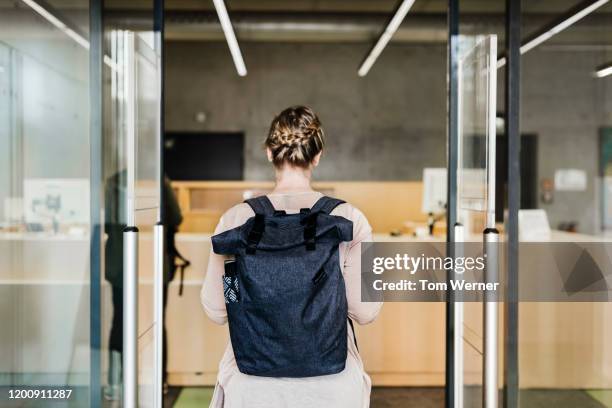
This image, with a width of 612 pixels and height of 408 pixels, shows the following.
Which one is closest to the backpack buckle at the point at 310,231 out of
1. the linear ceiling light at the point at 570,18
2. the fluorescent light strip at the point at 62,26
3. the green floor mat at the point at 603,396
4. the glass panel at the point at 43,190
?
the glass panel at the point at 43,190

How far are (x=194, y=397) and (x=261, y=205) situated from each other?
2.56 metres

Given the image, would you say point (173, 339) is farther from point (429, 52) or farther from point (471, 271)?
point (429, 52)

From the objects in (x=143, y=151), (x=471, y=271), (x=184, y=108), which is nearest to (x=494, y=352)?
(x=471, y=271)

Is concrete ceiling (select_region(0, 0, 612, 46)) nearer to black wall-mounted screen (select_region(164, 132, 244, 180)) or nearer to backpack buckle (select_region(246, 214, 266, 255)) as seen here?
black wall-mounted screen (select_region(164, 132, 244, 180))

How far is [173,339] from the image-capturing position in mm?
3832

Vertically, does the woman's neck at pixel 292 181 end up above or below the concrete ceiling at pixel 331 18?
below

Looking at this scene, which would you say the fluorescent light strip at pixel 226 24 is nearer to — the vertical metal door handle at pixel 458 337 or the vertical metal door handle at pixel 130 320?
the vertical metal door handle at pixel 130 320

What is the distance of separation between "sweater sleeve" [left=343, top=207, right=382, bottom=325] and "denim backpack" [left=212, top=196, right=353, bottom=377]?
0.05m

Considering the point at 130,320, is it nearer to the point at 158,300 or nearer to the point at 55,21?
the point at 158,300

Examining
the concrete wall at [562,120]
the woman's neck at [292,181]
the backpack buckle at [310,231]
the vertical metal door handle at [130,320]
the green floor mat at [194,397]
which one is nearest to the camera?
the backpack buckle at [310,231]

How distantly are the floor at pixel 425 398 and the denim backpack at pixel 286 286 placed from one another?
1.42 meters

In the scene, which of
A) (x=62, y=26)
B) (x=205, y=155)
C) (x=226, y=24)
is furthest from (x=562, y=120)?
(x=62, y=26)

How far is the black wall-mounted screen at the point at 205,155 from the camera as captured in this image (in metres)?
8.31

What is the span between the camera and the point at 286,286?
145cm
